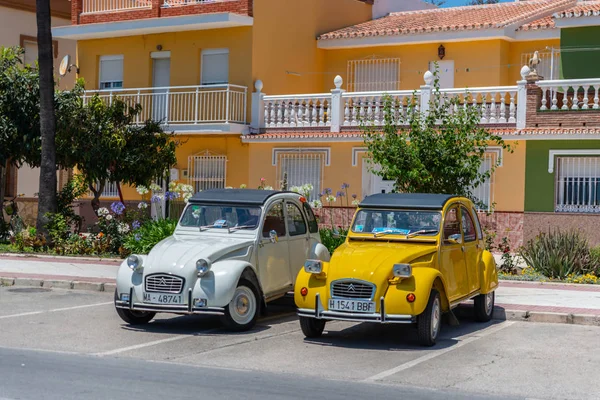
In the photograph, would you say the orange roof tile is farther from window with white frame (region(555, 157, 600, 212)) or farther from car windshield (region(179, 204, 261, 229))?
car windshield (region(179, 204, 261, 229))

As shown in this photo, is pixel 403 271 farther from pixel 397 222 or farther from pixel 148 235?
pixel 148 235

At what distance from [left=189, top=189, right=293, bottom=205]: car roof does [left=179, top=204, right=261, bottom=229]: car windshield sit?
0.24 feet

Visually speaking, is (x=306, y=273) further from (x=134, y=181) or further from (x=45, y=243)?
(x=134, y=181)

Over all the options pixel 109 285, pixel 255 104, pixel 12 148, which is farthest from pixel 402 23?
pixel 109 285

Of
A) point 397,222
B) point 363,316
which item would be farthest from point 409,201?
point 363,316

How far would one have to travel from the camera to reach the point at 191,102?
1188 inches

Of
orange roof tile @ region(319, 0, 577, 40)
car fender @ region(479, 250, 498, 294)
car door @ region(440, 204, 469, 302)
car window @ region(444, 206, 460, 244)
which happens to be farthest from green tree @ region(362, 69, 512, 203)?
orange roof tile @ region(319, 0, 577, 40)

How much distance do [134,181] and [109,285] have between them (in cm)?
903

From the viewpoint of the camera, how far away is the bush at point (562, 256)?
18828 millimetres

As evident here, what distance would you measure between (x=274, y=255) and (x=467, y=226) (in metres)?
2.71

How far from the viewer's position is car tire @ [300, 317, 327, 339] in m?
11.9

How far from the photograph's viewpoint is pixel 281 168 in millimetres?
29234

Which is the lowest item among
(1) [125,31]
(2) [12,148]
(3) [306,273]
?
(3) [306,273]

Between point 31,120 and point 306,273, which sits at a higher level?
point 31,120
